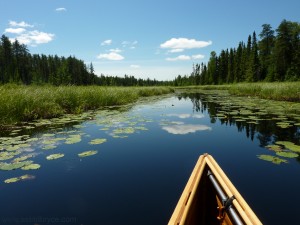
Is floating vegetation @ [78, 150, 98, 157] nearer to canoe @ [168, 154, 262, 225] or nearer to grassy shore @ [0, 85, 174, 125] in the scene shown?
canoe @ [168, 154, 262, 225]

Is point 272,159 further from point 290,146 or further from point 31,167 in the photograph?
point 31,167

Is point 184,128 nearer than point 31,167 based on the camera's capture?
No

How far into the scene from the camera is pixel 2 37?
67.9 m

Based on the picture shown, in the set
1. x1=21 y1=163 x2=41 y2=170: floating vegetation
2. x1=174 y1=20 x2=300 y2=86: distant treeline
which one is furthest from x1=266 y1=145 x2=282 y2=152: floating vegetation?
x1=174 y1=20 x2=300 y2=86: distant treeline

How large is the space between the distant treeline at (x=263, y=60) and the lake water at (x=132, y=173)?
39912mm

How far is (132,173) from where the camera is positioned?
465cm

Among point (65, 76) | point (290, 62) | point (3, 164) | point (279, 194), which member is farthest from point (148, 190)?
point (65, 76)

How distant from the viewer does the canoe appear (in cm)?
202

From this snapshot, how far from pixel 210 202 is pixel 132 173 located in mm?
2161

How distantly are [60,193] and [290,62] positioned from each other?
2000 inches

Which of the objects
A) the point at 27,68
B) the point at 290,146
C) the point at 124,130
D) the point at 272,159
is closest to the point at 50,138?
the point at 124,130

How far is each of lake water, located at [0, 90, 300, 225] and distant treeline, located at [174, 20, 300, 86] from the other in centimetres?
3991

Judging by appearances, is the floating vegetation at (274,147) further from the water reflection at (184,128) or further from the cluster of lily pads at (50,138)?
the cluster of lily pads at (50,138)

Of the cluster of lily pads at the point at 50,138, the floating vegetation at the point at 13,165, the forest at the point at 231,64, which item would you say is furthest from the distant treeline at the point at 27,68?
the floating vegetation at the point at 13,165
